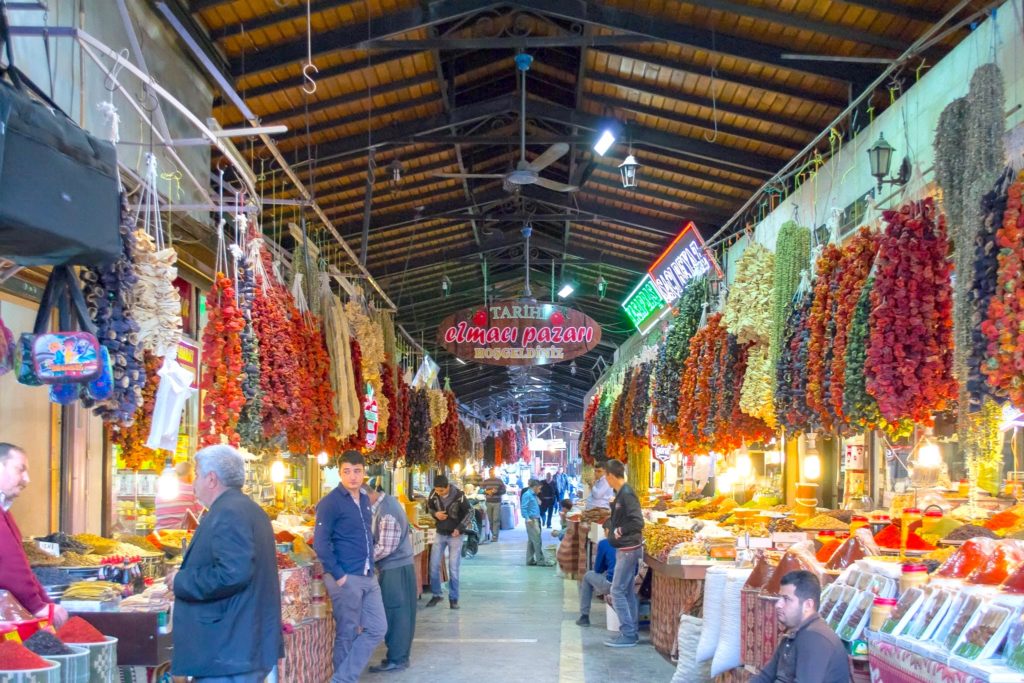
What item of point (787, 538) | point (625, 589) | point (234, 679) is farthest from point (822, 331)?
point (625, 589)

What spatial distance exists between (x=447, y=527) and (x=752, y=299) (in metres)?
6.15

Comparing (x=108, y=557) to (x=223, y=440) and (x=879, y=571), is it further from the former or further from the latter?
(x=879, y=571)

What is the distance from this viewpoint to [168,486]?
8320 mm

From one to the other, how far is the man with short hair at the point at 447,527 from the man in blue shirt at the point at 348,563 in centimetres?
458

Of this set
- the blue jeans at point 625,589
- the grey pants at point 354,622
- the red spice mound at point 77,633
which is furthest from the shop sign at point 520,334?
the red spice mound at point 77,633

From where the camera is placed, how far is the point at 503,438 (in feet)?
115

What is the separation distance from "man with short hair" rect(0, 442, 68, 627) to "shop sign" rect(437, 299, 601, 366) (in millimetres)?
7763

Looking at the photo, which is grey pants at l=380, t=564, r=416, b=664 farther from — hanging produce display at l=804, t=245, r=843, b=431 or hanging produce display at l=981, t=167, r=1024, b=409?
hanging produce display at l=981, t=167, r=1024, b=409

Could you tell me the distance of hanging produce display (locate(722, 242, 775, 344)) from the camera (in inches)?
254

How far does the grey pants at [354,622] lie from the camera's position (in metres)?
6.54

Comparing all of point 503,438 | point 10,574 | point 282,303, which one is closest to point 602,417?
point 282,303

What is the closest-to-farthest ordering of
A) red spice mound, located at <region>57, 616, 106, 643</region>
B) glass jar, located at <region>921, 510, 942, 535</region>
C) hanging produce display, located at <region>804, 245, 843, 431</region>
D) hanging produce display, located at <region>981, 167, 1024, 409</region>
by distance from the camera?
1. hanging produce display, located at <region>981, 167, 1024, 409</region>
2. red spice mound, located at <region>57, 616, 106, 643</region>
3. hanging produce display, located at <region>804, 245, 843, 431</region>
4. glass jar, located at <region>921, 510, 942, 535</region>

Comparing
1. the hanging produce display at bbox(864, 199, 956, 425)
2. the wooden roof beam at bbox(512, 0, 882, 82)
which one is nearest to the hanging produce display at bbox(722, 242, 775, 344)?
the wooden roof beam at bbox(512, 0, 882, 82)

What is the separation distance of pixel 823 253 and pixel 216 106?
498 cm
